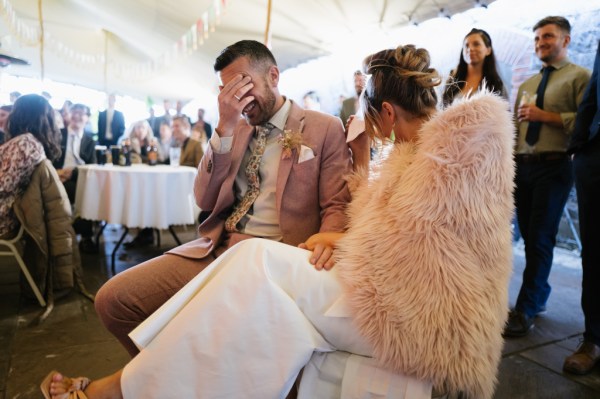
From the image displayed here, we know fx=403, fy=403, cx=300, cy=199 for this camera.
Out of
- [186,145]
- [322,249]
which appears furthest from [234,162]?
[186,145]

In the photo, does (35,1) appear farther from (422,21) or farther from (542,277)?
(542,277)

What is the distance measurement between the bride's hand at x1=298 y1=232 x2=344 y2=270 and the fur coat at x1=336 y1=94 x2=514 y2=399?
0.07m

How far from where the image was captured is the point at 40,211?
7.73 ft

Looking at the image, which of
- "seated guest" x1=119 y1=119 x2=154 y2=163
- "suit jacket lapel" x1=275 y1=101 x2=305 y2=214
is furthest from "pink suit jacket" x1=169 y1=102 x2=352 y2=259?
"seated guest" x1=119 y1=119 x2=154 y2=163

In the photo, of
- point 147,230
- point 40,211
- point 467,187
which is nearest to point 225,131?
point 467,187

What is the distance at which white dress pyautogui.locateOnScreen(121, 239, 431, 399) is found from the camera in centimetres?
88

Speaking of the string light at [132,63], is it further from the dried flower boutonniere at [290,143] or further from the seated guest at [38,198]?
the dried flower boutonniere at [290,143]

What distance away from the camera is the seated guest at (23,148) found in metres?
2.26

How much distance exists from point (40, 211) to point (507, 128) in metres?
2.47

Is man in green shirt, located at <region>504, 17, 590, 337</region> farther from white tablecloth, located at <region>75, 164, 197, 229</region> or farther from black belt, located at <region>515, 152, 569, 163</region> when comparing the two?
white tablecloth, located at <region>75, 164, 197, 229</region>

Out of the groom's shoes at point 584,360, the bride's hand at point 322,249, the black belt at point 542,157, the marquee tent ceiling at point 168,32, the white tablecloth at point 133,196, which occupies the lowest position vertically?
the groom's shoes at point 584,360

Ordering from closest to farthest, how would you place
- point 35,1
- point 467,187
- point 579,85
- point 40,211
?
point 467,187, point 579,85, point 40,211, point 35,1

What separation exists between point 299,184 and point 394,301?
0.63 meters

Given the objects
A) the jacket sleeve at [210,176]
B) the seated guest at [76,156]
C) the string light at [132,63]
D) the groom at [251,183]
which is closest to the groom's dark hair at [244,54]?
the groom at [251,183]
